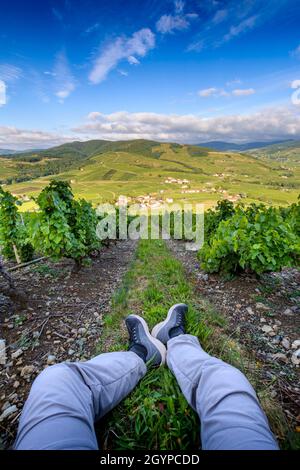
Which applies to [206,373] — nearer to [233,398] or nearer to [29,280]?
[233,398]

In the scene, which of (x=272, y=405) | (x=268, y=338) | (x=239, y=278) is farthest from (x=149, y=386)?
(x=239, y=278)

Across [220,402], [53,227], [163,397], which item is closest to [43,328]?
[163,397]

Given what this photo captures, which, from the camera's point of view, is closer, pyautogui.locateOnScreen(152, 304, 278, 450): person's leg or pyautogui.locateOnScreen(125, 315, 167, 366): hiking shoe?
pyautogui.locateOnScreen(152, 304, 278, 450): person's leg

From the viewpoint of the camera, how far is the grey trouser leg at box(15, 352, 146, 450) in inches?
60.8

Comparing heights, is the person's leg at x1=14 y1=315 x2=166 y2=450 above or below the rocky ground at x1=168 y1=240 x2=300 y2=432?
above

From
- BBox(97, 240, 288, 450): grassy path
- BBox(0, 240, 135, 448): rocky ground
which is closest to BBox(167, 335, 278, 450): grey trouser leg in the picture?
BBox(97, 240, 288, 450): grassy path

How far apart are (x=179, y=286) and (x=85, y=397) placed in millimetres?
3890

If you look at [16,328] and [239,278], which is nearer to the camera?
[16,328]

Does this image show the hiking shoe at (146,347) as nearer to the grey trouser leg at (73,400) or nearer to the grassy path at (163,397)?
the grassy path at (163,397)

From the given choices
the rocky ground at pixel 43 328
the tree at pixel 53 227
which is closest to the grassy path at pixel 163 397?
the rocky ground at pixel 43 328

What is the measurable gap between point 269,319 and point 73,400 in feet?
12.5

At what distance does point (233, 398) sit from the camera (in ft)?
6.11

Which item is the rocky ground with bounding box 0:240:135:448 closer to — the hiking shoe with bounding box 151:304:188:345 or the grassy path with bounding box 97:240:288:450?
the grassy path with bounding box 97:240:288:450

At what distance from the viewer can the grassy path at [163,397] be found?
202 cm
